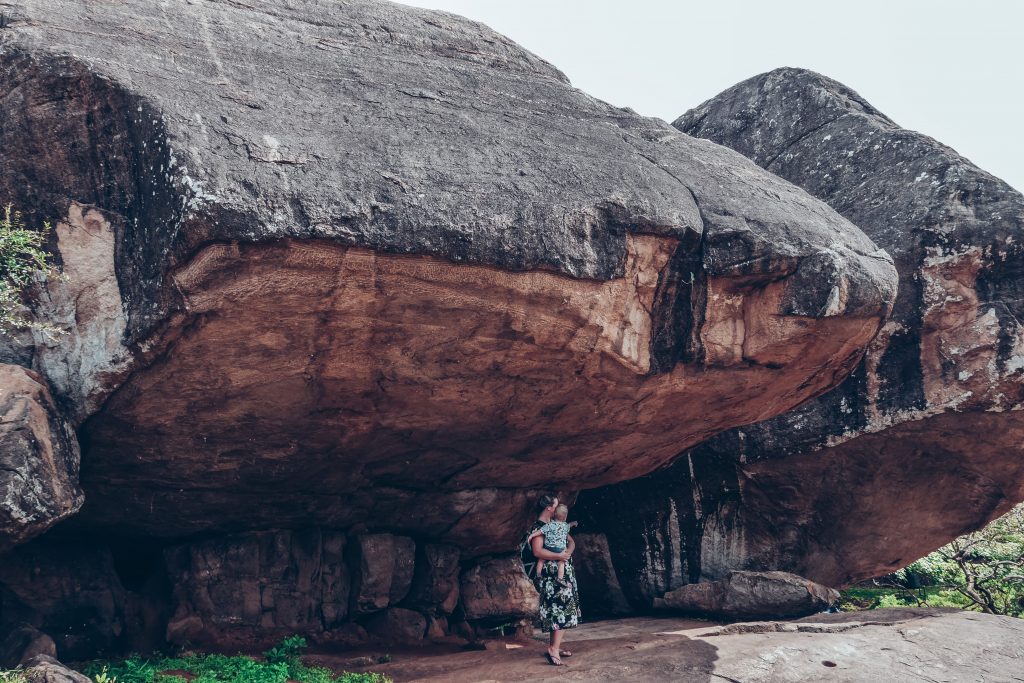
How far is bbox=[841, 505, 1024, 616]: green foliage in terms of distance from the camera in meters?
12.9

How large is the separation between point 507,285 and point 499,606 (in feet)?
15.8

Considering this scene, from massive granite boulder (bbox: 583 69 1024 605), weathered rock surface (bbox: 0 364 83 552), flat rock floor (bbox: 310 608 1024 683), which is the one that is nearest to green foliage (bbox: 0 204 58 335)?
weathered rock surface (bbox: 0 364 83 552)

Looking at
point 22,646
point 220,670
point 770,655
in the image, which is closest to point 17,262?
point 22,646

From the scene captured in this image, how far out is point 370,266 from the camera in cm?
747

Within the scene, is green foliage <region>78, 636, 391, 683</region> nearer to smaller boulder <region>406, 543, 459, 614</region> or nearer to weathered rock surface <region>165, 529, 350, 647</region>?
weathered rock surface <region>165, 529, 350, 647</region>

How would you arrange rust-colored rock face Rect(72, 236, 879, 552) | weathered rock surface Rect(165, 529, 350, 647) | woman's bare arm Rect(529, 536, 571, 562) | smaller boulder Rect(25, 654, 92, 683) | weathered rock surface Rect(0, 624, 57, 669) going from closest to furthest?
1. smaller boulder Rect(25, 654, 92, 683)
2. rust-colored rock face Rect(72, 236, 879, 552)
3. weathered rock surface Rect(0, 624, 57, 669)
4. woman's bare arm Rect(529, 536, 571, 562)
5. weathered rock surface Rect(165, 529, 350, 647)

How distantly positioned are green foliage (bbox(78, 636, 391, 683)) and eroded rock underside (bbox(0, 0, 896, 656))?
2.36 feet

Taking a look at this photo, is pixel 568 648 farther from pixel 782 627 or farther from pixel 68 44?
pixel 68 44

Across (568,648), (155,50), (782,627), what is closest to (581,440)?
(568,648)

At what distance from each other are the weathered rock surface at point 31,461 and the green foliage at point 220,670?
162 centimetres

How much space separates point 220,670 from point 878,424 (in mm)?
7486

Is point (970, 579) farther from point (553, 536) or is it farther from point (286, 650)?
point (286, 650)

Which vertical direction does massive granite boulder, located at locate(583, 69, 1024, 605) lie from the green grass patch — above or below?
above

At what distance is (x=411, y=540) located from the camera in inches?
434
